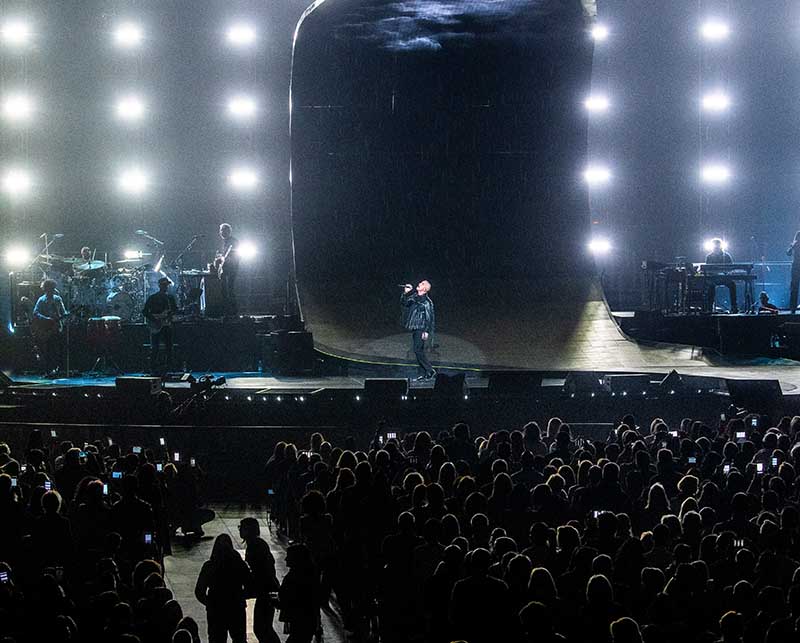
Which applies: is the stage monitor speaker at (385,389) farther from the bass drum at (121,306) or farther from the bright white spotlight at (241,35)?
the bright white spotlight at (241,35)

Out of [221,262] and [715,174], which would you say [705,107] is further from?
[221,262]

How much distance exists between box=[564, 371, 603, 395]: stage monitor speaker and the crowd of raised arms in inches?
164

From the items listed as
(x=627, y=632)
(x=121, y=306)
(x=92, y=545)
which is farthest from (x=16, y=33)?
(x=627, y=632)

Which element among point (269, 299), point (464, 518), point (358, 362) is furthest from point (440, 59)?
point (464, 518)

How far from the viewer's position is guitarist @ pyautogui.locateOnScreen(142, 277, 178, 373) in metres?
17.9

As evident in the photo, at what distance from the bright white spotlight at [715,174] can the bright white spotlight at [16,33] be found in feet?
51.7

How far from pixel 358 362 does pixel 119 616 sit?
1425 cm

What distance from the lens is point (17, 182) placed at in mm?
23844

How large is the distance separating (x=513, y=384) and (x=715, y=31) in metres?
13.1

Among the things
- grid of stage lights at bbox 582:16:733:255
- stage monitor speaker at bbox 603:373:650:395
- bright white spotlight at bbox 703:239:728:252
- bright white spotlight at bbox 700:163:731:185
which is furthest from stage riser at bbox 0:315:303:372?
bright white spotlight at bbox 700:163:731:185

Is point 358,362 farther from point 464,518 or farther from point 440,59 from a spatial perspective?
point 464,518

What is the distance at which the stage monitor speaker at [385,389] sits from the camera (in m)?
14.7

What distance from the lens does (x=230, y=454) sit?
14.4 metres

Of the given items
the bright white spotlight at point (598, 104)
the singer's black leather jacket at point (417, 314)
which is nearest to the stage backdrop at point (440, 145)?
the bright white spotlight at point (598, 104)
